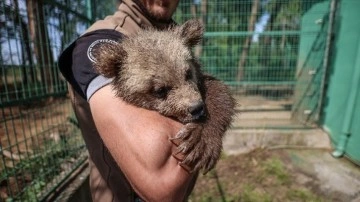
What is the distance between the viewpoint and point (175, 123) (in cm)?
158

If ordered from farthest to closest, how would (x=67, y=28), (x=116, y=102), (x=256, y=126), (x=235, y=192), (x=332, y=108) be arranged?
(x=256, y=126)
(x=332, y=108)
(x=235, y=192)
(x=67, y=28)
(x=116, y=102)

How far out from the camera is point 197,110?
159cm

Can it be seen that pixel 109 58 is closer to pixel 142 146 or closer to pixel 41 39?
pixel 142 146

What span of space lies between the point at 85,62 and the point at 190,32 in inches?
32.2

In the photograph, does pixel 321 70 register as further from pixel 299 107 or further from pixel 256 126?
pixel 256 126

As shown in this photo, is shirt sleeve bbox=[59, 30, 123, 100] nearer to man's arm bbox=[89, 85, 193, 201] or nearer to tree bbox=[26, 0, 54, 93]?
man's arm bbox=[89, 85, 193, 201]

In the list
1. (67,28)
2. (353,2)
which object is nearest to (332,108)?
(353,2)

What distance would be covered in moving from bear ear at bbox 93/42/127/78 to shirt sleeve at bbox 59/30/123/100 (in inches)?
1.1

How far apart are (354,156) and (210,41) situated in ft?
11.5

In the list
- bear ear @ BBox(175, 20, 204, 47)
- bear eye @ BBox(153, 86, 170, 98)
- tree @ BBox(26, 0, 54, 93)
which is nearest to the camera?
bear eye @ BBox(153, 86, 170, 98)

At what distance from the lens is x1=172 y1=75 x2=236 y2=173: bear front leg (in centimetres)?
144

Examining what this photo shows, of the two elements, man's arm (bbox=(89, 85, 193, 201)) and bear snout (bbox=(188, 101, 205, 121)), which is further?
bear snout (bbox=(188, 101, 205, 121))

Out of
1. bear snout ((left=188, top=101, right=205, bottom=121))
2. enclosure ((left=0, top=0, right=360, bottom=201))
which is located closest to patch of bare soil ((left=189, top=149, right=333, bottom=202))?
enclosure ((left=0, top=0, right=360, bottom=201))

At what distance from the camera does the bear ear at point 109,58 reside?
1555 millimetres
